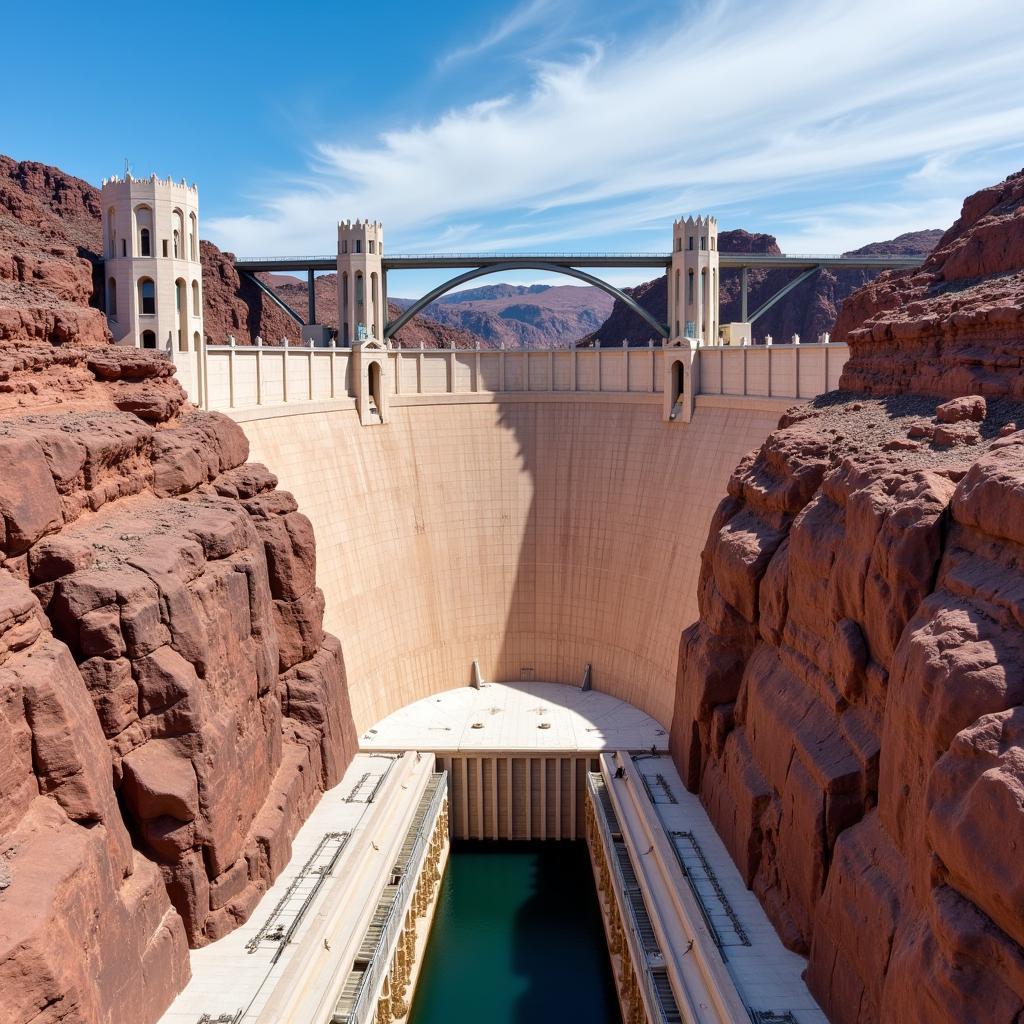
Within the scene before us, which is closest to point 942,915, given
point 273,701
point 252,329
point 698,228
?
point 273,701

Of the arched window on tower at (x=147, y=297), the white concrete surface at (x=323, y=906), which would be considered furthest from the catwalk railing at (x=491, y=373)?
the white concrete surface at (x=323, y=906)

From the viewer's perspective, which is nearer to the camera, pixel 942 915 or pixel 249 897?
pixel 942 915

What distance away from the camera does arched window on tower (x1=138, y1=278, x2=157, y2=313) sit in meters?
31.9

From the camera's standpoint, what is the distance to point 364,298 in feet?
152

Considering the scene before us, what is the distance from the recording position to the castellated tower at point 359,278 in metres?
46.0

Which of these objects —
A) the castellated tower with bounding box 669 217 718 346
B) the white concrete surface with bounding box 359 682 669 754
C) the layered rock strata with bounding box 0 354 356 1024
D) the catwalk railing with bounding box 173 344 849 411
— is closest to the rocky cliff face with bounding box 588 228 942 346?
the castellated tower with bounding box 669 217 718 346

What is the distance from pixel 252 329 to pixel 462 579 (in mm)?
27193

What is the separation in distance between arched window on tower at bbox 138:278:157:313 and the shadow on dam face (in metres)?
19.4

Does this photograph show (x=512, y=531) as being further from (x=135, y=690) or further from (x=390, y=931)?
(x=135, y=690)

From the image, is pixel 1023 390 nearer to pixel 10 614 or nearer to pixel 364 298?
pixel 10 614

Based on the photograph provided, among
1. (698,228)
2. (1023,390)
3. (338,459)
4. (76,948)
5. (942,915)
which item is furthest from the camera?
(698,228)

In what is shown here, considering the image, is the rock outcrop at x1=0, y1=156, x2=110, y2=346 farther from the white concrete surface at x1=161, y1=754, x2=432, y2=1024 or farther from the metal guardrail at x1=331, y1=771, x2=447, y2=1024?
the metal guardrail at x1=331, y1=771, x2=447, y2=1024

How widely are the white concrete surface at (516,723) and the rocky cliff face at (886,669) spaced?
498cm

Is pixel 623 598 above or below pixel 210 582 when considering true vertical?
below
